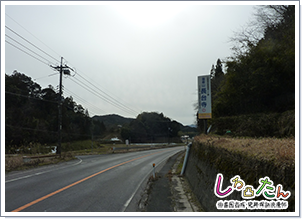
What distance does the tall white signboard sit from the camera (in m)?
12.5

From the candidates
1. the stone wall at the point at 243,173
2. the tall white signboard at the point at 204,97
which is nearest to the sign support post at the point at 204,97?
the tall white signboard at the point at 204,97

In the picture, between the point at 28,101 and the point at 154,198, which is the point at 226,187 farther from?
the point at 28,101

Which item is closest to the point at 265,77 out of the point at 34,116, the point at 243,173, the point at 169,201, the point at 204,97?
the point at 204,97

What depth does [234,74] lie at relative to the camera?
15.4m

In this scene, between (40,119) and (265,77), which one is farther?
(40,119)

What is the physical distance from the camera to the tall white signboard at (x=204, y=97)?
41.1 feet

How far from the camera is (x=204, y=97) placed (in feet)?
41.3

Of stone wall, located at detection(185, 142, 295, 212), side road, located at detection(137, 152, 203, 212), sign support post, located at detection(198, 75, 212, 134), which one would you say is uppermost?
sign support post, located at detection(198, 75, 212, 134)

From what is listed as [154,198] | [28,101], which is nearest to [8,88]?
[28,101]

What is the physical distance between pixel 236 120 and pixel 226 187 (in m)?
10.6

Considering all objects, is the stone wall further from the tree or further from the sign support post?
the tree

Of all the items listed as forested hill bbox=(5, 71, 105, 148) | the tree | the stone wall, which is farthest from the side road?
forested hill bbox=(5, 71, 105, 148)

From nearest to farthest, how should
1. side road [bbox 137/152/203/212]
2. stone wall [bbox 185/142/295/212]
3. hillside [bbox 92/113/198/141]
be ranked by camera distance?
stone wall [bbox 185/142/295/212] → side road [bbox 137/152/203/212] → hillside [bbox 92/113/198/141]

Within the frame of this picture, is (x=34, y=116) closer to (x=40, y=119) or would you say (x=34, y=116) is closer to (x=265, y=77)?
(x=40, y=119)
